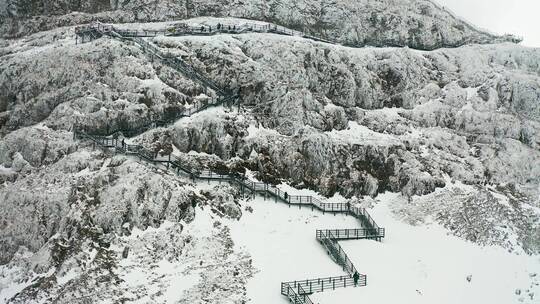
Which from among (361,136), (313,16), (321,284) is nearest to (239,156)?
(361,136)

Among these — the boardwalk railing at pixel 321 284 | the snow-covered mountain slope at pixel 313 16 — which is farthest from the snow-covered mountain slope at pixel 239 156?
the snow-covered mountain slope at pixel 313 16

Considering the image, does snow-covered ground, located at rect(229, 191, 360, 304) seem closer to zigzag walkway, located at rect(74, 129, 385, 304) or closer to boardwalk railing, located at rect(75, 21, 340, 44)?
zigzag walkway, located at rect(74, 129, 385, 304)

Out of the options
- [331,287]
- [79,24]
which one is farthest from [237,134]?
[79,24]

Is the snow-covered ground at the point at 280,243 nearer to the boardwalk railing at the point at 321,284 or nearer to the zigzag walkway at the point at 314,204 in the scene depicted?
the zigzag walkway at the point at 314,204

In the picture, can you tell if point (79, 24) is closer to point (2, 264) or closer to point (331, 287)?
point (2, 264)

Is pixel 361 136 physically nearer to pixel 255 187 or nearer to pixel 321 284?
pixel 255 187

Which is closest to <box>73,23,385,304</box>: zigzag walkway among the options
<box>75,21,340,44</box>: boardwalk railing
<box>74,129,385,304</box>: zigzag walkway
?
<box>74,129,385,304</box>: zigzag walkway
